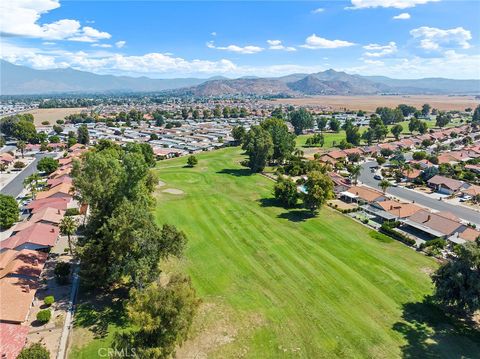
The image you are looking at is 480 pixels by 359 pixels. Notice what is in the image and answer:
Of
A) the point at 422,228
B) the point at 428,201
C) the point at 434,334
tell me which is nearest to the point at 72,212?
the point at 434,334

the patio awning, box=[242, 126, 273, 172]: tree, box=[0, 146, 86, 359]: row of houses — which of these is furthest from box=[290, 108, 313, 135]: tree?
box=[0, 146, 86, 359]: row of houses

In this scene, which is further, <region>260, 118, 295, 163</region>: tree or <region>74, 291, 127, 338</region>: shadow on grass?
<region>260, 118, 295, 163</region>: tree

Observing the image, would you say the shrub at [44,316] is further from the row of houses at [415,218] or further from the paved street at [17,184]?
the row of houses at [415,218]

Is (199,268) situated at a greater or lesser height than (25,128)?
lesser

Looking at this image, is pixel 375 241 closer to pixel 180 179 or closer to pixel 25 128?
pixel 180 179

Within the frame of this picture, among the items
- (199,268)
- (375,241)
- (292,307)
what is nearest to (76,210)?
(199,268)

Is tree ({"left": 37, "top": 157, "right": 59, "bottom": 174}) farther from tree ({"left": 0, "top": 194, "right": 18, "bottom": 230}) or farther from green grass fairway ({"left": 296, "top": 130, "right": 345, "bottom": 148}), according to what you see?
green grass fairway ({"left": 296, "top": 130, "right": 345, "bottom": 148})
